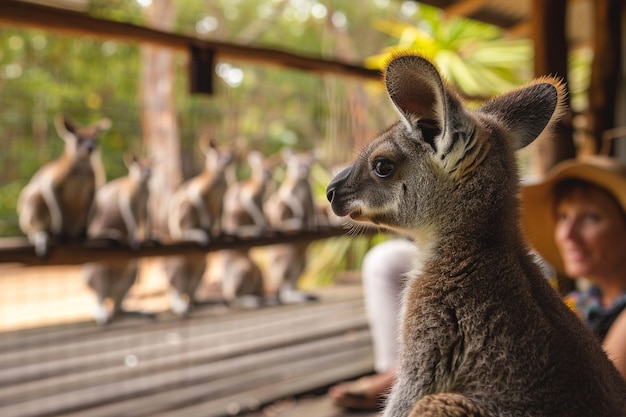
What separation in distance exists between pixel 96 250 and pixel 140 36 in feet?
3.18

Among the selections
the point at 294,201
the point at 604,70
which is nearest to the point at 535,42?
the point at 604,70

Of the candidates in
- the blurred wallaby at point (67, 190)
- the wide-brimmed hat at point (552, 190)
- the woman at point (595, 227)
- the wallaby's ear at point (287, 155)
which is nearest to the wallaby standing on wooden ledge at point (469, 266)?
the wide-brimmed hat at point (552, 190)

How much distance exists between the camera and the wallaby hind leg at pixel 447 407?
0.83 meters

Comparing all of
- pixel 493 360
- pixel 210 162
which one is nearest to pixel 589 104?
pixel 210 162

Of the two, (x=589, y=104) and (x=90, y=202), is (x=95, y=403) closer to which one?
(x=90, y=202)

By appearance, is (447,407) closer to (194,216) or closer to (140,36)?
(140,36)

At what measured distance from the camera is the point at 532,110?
3.46 ft

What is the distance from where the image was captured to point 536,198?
208cm

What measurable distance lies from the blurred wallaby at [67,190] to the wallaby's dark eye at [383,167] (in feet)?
9.28

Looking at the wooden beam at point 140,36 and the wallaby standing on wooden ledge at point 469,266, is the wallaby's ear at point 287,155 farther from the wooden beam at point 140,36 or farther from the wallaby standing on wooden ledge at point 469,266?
the wallaby standing on wooden ledge at point 469,266

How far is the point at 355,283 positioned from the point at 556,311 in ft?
17.9

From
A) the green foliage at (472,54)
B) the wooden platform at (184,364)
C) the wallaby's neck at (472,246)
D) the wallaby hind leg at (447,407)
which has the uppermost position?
the green foliage at (472,54)

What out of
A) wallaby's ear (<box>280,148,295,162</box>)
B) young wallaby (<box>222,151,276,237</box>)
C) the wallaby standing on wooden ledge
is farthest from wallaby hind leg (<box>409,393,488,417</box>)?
wallaby's ear (<box>280,148,295,162</box>)

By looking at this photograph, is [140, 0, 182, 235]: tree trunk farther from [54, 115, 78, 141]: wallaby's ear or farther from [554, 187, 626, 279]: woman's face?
[554, 187, 626, 279]: woman's face
